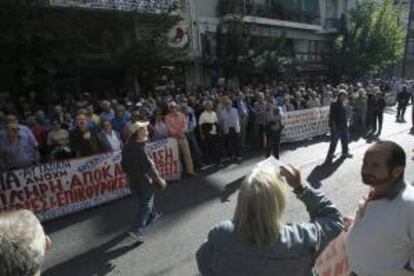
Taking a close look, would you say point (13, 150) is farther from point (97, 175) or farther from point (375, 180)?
point (375, 180)

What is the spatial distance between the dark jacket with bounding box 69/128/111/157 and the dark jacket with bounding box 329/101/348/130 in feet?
19.1

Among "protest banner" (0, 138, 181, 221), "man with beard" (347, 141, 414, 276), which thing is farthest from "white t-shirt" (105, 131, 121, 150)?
"man with beard" (347, 141, 414, 276)

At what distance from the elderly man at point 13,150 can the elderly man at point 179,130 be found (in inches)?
131

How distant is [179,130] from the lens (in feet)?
38.6

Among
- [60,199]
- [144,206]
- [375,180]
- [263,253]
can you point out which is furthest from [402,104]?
[263,253]

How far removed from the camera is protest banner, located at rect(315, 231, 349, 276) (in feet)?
14.3

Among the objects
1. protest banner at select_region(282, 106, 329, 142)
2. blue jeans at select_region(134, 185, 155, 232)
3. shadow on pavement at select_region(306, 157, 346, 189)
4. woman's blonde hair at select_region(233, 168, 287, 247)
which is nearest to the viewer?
woman's blonde hair at select_region(233, 168, 287, 247)

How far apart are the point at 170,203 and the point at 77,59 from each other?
9594 mm

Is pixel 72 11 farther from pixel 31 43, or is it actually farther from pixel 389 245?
pixel 389 245

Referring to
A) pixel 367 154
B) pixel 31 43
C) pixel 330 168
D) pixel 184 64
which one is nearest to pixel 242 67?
pixel 184 64

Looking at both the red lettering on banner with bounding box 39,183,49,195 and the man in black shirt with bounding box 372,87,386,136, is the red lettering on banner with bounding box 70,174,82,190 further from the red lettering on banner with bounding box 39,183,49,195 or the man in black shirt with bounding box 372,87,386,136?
the man in black shirt with bounding box 372,87,386,136

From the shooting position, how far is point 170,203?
934cm

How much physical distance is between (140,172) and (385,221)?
4468mm

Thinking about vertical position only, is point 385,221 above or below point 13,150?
above
